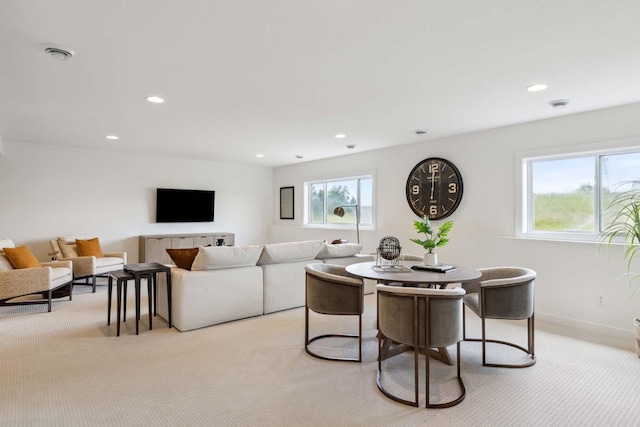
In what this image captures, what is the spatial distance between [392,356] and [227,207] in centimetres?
598

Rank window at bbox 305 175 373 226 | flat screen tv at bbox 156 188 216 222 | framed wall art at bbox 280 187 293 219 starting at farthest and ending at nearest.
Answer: framed wall art at bbox 280 187 293 219
flat screen tv at bbox 156 188 216 222
window at bbox 305 175 373 226

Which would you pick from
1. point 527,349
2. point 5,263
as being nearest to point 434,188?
point 527,349

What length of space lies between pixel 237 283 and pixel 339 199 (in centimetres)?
385

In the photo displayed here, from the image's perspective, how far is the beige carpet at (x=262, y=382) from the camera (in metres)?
2.18

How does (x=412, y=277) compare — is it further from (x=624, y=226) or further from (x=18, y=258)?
(x=18, y=258)

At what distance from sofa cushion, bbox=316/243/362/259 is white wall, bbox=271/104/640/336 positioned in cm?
115

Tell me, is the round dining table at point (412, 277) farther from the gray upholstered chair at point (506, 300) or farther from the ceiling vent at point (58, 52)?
the ceiling vent at point (58, 52)

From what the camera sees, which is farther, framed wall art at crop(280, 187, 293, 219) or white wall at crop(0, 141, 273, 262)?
framed wall art at crop(280, 187, 293, 219)

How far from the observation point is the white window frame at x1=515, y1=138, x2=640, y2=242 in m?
3.83

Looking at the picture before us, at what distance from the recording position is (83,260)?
5340 mm

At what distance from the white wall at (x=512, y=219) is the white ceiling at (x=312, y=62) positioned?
293 mm

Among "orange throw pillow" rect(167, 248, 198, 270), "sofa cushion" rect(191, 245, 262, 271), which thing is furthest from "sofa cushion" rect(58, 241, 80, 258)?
"sofa cushion" rect(191, 245, 262, 271)

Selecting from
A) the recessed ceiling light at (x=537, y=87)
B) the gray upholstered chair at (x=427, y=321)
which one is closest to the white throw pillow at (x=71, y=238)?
the gray upholstered chair at (x=427, y=321)

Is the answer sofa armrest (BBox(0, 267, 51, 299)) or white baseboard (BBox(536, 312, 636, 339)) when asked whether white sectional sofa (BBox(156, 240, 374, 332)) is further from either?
white baseboard (BBox(536, 312, 636, 339))
